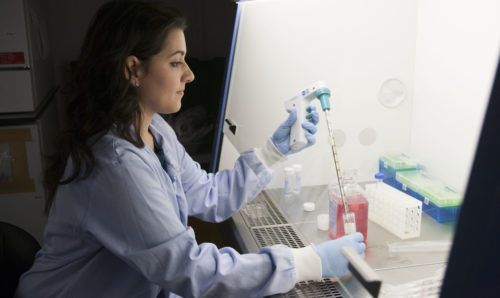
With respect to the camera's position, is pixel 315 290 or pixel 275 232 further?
pixel 275 232

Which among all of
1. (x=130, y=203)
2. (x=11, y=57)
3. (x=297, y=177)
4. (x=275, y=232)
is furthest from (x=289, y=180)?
(x=11, y=57)

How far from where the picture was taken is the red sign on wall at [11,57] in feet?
8.96

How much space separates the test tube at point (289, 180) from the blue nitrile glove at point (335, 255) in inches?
21.4

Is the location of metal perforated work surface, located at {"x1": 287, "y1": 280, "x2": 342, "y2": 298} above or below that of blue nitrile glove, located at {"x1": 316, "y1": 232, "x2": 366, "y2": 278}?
Result: below

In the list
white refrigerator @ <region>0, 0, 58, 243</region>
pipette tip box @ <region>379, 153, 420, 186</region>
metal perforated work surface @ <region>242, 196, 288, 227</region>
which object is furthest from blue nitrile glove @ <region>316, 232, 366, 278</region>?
white refrigerator @ <region>0, 0, 58, 243</region>

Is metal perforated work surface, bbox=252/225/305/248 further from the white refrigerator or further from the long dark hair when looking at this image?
the white refrigerator

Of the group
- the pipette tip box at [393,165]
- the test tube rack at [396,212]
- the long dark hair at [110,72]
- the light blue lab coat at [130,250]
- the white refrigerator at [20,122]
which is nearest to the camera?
the light blue lab coat at [130,250]

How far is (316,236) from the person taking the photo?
131cm

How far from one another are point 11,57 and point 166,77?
81.0 inches

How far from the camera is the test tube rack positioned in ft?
4.06

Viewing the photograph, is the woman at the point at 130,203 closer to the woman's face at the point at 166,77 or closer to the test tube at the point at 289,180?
the woman's face at the point at 166,77

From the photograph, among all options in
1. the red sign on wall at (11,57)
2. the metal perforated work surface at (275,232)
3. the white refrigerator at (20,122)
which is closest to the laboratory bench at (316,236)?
the metal perforated work surface at (275,232)

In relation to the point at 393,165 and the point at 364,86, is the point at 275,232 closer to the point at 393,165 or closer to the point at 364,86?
the point at 393,165

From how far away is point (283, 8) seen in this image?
4.97ft
